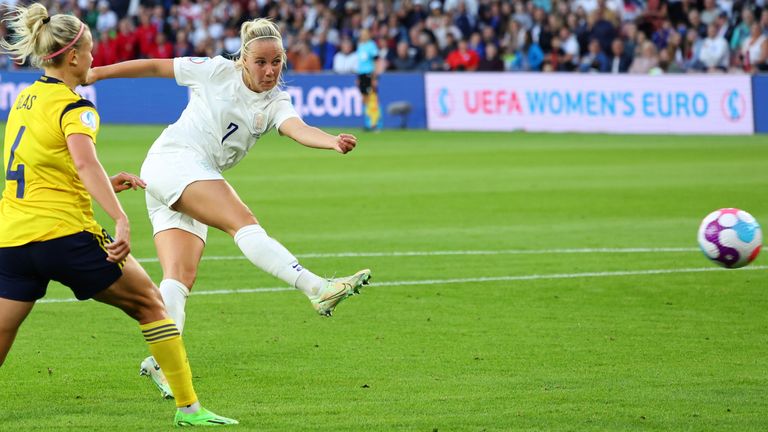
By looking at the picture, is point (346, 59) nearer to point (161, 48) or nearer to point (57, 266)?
point (161, 48)

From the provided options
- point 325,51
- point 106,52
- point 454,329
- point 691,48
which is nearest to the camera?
point 454,329

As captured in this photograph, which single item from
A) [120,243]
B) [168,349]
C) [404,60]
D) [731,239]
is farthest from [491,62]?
[120,243]

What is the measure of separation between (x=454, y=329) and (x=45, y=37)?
13.3ft

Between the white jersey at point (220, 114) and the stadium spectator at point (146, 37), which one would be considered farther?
the stadium spectator at point (146, 37)

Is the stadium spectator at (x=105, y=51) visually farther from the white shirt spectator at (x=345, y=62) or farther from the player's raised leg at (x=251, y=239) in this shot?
the player's raised leg at (x=251, y=239)

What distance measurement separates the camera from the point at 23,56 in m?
6.00

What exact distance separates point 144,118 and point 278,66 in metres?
28.0

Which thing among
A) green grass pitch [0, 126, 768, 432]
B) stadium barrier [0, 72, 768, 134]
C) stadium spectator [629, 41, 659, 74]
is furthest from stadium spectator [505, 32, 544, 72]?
green grass pitch [0, 126, 768, 432]

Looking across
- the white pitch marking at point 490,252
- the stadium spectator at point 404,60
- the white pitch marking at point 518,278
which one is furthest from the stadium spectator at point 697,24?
the white pitch marking at point 518,278

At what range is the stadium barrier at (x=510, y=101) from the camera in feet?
91.7

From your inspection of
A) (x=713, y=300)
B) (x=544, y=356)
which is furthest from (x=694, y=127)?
(x=544, y=356)

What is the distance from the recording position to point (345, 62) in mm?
35156

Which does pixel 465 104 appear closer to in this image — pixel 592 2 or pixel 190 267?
pixel 592 2

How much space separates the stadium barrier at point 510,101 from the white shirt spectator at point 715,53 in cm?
226
